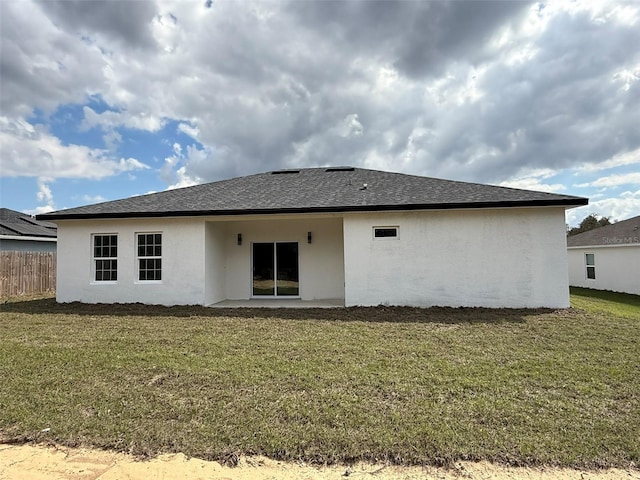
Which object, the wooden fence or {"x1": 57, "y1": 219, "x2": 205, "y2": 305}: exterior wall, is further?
the wooden fence

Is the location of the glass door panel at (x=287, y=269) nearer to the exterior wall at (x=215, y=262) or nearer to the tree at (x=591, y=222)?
the exterior wall at (x=215, y=262)

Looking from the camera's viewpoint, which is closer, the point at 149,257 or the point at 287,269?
the point at 149,257

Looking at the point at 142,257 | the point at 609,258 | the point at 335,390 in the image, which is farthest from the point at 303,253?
the point at 609,258

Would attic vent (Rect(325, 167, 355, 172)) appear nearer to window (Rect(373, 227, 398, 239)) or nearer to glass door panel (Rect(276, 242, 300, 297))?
glass door panel (Rect(276, 242, 300, 297))

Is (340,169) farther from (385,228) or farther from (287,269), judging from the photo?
(385,228)

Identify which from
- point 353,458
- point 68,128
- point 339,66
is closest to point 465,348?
point 353,458

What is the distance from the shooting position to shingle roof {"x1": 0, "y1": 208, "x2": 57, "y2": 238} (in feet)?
67.2

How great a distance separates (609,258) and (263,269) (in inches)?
776

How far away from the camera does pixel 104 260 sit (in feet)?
40.7

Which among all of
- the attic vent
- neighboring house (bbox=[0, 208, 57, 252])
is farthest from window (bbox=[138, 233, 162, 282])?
neighboring house (bbox=[0, 208, 57, 252])

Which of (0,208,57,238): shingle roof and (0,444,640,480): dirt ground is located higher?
(0,208,57,238): shingle roof

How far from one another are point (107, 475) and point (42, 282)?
18.3m

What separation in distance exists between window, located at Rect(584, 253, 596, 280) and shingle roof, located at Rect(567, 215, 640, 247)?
785mm

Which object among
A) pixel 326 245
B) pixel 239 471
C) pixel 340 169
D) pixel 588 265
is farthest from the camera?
pixel 588 265
